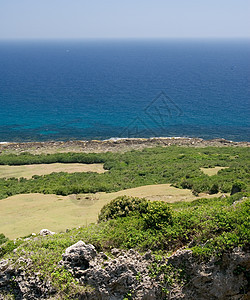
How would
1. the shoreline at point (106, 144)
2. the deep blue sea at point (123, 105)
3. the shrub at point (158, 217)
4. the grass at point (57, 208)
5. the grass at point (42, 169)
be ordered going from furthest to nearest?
the deep blue sea at point (123, 105)
the shoreline at point (106, 144)
the grass at point (42, 169)
the grass at point (57, 208)
the shrub at point (158, 217)

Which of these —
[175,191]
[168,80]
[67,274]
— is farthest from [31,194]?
[168,80]

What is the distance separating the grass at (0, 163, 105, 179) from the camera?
36.8m

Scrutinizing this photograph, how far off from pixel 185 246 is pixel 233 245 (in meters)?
1.59

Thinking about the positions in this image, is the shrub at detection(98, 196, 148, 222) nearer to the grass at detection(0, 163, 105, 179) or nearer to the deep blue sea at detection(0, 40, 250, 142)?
the grass at detection(0, 163, 105, 179)

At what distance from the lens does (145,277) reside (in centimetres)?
1075

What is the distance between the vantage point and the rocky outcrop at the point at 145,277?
1065cm

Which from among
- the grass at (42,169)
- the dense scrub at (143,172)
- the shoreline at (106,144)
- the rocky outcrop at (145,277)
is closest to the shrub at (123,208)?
the rocky outcrop at (145,277)

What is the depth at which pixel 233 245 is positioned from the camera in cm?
1080

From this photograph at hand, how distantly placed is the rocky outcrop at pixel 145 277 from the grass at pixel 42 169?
25595 millimetres

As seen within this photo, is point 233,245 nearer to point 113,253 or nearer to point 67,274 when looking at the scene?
point 113,253

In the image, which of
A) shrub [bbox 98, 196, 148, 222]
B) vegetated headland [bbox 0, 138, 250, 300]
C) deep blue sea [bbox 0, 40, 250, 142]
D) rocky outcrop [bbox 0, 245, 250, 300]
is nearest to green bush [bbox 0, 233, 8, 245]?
vegetated headland [bbox 0, 138, 250, 300]

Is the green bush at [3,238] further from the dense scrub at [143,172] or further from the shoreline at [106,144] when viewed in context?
the shoreline at [106,144]

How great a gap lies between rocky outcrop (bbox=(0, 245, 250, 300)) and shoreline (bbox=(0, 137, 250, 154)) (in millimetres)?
37447

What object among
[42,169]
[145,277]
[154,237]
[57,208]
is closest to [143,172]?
[42,169]
